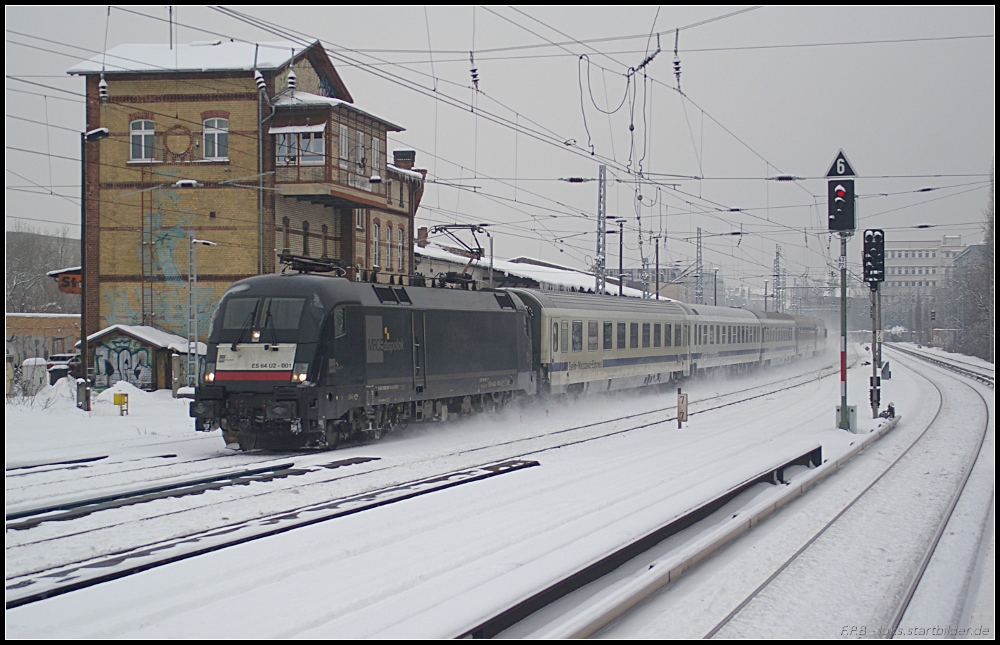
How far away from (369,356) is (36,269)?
52.8 metres

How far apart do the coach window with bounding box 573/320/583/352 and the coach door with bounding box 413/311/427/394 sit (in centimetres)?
775

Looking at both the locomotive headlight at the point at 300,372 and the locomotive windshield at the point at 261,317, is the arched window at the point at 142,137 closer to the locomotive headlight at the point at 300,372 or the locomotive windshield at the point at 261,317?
the locomotive windshield at the point at 261,317

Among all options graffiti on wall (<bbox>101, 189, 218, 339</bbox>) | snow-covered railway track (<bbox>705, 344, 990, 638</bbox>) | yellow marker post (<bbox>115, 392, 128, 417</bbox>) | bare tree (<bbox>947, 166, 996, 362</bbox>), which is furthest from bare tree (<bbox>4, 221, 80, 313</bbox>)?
bare tree (<bbox>947, 166, 996, 362</bbox>)

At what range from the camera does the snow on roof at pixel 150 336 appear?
28.2 metres

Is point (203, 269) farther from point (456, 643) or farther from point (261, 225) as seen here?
point (456, 643)

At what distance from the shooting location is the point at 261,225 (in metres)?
29.3

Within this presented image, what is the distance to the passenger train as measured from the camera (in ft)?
46.1

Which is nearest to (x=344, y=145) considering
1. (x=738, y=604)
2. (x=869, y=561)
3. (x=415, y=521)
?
(x=415, y=521)

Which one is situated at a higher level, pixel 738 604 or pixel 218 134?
pixel 218 134

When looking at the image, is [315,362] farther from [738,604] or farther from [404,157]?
[404,157]

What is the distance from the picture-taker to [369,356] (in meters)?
15.1

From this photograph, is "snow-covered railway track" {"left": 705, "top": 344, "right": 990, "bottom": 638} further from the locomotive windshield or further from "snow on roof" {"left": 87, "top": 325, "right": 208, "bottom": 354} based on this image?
"snow on roof" {"left": 87, "top": 325, "right": 208, "bottom": 354}

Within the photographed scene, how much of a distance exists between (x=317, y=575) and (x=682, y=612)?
10.8ft

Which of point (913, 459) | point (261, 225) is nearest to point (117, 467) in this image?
point (913, 459)
